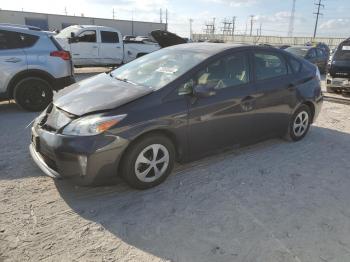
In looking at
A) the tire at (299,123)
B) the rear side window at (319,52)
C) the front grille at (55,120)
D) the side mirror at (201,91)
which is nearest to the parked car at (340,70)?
the tire at (299,123)

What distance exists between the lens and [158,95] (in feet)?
12.5

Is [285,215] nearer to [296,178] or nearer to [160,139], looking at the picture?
[296,178]

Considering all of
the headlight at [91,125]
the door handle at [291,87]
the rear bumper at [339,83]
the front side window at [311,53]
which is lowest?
the rear bumper at [339,83]

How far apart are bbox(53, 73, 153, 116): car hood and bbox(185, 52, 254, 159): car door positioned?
64cm

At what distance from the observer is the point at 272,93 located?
493 centimetres

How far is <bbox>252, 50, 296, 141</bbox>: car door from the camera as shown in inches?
189

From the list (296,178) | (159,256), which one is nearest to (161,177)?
(159,256)

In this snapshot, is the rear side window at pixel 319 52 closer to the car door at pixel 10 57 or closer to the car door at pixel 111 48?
the car door at pixel 111 48

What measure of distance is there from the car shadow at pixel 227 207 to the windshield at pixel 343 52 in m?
6.31

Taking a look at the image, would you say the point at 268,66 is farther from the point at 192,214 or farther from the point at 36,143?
the point at 36,143

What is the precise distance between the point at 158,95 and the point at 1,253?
2.08 meters

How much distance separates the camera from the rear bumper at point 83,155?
3.35 metres

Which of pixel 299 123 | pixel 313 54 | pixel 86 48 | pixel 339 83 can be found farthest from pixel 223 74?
pixel 313 54

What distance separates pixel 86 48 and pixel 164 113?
12589mm
